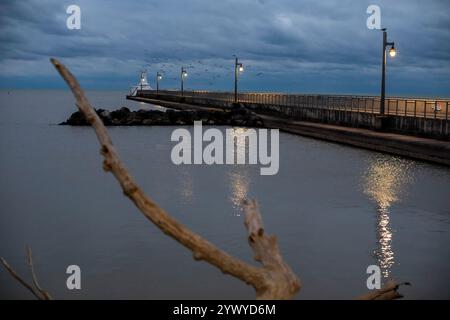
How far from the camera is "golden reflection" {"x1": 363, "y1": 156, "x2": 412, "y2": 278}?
11836mm

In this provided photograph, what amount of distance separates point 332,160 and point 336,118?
48.3 ft

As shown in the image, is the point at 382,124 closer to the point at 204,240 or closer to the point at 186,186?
the point at 186,186

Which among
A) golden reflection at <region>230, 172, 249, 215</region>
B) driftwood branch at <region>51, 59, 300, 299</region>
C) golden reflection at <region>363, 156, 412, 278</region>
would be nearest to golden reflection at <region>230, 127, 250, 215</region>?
golden reflection at <region>230, 172, 249, 215</region>

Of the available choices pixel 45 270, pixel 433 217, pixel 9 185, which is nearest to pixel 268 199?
pixel 433 217

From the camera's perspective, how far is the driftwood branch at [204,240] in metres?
3.38

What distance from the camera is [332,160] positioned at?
89.2ft

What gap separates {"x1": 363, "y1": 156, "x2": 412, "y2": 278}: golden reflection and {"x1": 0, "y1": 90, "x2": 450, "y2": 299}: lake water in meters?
0.04

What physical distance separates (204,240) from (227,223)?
430 inches

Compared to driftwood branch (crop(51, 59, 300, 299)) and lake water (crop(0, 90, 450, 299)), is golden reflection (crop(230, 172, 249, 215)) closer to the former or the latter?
lake water (crop(0, 90, 450, 299))

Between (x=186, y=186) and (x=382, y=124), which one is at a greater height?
(x=382, y=124)

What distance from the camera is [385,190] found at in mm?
19609

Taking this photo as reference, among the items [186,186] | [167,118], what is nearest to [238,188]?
[186,186]
